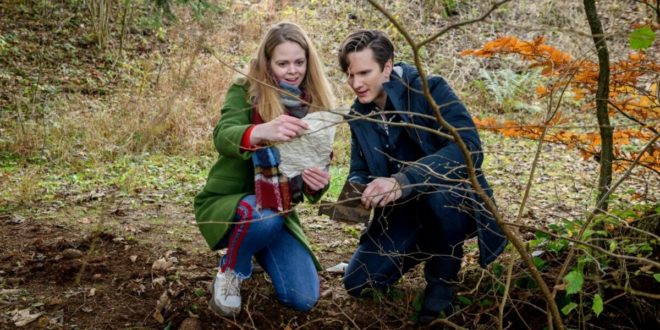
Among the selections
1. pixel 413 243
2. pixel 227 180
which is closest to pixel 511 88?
pixel 413 243

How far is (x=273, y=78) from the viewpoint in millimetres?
2975

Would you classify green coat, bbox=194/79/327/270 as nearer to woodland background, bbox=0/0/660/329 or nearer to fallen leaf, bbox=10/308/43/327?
woodland background, bbox=0/0/660/329

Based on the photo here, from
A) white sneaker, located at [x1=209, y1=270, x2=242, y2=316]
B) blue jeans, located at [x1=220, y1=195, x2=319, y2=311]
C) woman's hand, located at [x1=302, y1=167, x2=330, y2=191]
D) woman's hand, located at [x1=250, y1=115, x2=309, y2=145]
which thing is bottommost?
white sneaker, located at [x1=209, y1=270, x2=242, y2=316]

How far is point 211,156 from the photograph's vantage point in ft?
20.8

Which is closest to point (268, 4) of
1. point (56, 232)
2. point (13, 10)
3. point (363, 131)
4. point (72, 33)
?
point (72, 33)

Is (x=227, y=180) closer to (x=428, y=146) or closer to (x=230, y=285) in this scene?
(x=230, y=285)

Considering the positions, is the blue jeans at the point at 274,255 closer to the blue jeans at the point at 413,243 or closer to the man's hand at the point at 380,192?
the blue jeans at the point at 413,243

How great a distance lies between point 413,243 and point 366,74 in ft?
2.74

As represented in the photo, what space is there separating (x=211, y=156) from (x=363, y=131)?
11.6ft

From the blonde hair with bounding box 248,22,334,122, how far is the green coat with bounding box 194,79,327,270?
8cm

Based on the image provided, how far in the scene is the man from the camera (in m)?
2.80

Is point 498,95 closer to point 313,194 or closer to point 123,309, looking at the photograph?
point 313,194

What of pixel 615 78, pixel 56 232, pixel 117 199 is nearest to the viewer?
pixel 615 78

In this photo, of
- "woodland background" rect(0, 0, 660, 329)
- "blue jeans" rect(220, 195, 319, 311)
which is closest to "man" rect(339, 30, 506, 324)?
"woodland background" rect(0, 0, 660, 329)
